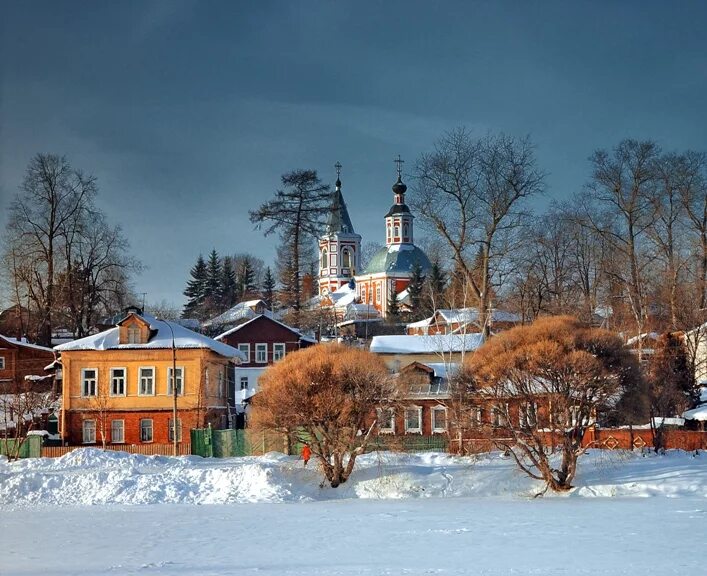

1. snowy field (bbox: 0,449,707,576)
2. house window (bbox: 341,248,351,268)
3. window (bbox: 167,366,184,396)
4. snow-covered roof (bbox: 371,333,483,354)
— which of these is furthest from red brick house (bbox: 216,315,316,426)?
house window (bbox: 341,248,351,268)

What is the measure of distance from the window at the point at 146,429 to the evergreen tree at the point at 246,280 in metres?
67.0

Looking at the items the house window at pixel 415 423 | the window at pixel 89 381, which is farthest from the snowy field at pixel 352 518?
the house window at pixel 415 423

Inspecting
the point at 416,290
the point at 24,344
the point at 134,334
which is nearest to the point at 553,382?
the point at 134,334

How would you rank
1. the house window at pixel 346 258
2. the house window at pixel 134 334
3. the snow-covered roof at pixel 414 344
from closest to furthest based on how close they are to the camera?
1. the house window at pixel 134 334
2. the snow-covered roof at pixel 414 344
3. the house window at pixel 346 258

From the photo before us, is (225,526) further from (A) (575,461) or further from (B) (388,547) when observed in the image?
(A) (575,461)

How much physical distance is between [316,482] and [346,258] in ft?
322

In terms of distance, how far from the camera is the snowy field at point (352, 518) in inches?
750

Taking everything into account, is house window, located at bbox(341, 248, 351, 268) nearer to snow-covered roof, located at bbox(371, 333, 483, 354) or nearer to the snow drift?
snow-covered roof, located at bbox(371, 333, 483, 354)

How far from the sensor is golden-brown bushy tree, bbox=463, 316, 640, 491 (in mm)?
32031

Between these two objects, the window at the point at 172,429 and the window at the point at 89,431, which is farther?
the window at the point at 172,429

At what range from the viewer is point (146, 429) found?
50.4m

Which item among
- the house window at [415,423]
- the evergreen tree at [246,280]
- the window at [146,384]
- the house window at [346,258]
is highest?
the house window at [346,258]

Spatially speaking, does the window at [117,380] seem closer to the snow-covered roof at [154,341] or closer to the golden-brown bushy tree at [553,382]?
the snow-covered roof at [154,341]

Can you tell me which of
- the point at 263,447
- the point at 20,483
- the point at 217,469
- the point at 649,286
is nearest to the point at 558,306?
the point at 649,286
